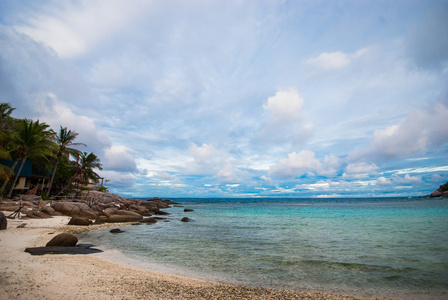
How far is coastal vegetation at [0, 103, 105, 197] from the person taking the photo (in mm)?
27391

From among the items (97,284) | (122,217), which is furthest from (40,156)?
(97,284)

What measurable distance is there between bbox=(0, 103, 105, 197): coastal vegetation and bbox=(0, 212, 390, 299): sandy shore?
62.6ft

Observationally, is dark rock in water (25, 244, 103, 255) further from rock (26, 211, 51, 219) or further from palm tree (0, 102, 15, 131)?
palm tree (0, 102, 15, 131)

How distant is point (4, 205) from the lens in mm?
22188

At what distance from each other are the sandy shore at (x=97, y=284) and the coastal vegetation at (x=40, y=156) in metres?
19.1

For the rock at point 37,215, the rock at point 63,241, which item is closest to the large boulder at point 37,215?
the rock at point 37,215

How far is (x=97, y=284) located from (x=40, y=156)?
38464 millimetres

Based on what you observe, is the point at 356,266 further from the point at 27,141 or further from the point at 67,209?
the point at 27,141

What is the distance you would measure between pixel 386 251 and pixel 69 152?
40234 millimetres

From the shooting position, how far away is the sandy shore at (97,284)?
564 centimetres

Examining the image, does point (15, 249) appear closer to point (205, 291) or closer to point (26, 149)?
point (205, 291)

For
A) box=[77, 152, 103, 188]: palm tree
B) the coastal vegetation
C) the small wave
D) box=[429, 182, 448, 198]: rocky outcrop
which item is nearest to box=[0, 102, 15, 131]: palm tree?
the coastal vegetation

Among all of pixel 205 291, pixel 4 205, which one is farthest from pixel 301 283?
pixel 4 205

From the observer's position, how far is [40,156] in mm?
36000
